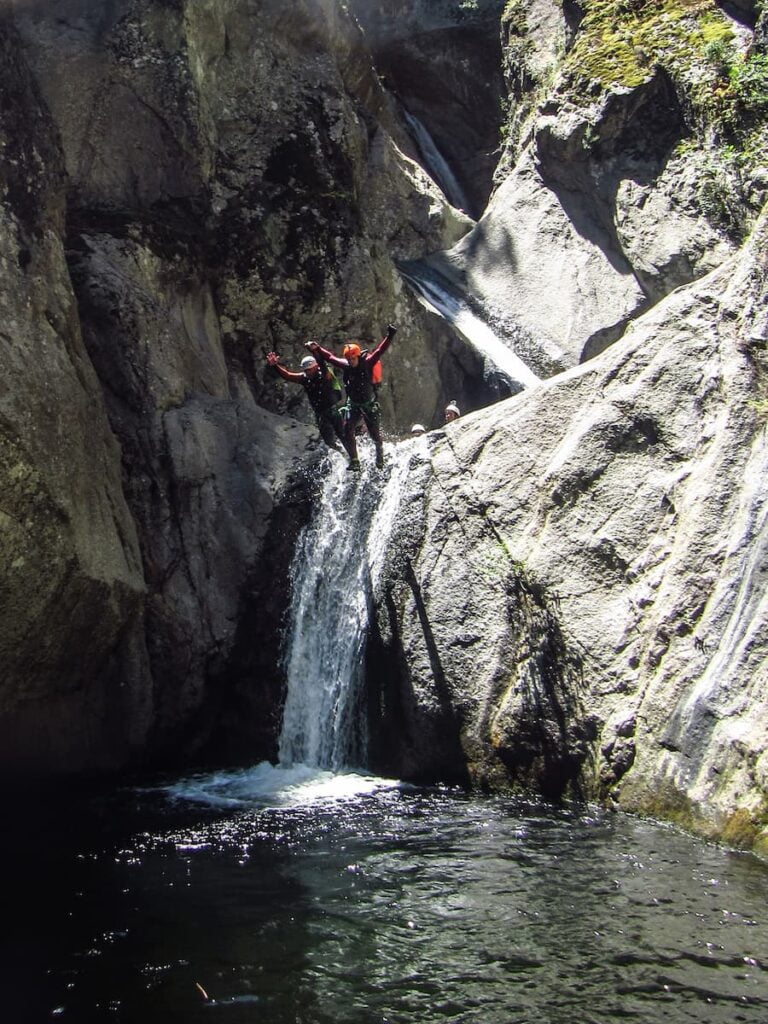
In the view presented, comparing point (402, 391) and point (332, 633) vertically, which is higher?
Result: point (402, 391)

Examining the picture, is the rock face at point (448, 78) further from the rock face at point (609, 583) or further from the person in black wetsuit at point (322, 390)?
the rock face at point (609, 583)

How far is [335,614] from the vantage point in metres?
13.5

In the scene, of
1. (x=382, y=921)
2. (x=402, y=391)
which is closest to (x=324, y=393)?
(x=402, y=391)

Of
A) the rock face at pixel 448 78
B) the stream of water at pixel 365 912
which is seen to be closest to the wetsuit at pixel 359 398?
the stream of water at pixel 365 912

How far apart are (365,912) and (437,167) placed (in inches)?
855

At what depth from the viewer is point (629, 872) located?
7965 mm

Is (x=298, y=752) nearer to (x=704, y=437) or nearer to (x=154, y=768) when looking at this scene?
(x=154, y=768)

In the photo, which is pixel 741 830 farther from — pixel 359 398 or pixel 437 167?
pixel 437 167

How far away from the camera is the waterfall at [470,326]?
1991cm

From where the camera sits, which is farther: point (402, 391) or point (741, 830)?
point (402, 391)

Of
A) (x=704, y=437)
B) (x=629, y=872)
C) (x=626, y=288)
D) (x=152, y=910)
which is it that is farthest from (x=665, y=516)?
(x=626, y=288)

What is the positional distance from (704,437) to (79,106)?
1263cm

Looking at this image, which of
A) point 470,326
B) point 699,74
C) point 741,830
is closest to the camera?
point 741,830

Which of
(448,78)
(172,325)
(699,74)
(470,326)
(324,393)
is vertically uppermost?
(448,78)
